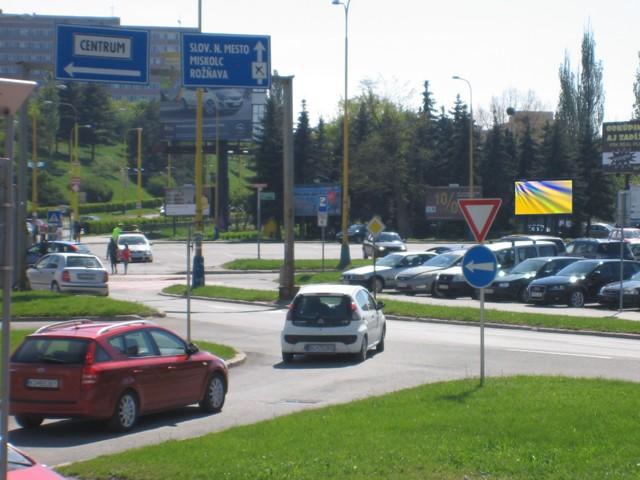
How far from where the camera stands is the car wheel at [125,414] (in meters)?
13.4

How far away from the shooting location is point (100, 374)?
13.3 m

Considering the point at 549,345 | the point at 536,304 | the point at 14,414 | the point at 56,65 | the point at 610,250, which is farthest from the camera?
the point at 610,250

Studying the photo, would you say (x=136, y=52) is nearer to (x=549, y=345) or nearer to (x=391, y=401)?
(x=549, y=345)

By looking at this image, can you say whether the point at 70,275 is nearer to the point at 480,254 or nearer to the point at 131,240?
the point at 480,254

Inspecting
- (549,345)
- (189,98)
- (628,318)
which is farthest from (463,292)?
(189,98)

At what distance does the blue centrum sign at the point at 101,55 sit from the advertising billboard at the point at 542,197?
1088 inches

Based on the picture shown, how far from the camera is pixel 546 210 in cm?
5191

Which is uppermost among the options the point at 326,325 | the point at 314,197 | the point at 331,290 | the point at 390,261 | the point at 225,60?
the point at 225,60

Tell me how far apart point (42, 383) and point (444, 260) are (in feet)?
93.9

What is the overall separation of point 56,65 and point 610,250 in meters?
23.1

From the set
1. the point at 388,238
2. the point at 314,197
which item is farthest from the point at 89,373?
the point at 314,197

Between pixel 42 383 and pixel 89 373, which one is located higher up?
pixel 89 373

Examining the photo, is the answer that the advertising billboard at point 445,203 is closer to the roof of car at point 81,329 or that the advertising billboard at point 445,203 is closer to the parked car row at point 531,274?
the parked car row at point 531,274

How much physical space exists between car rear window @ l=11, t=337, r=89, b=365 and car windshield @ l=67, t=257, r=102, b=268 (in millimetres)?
23136
